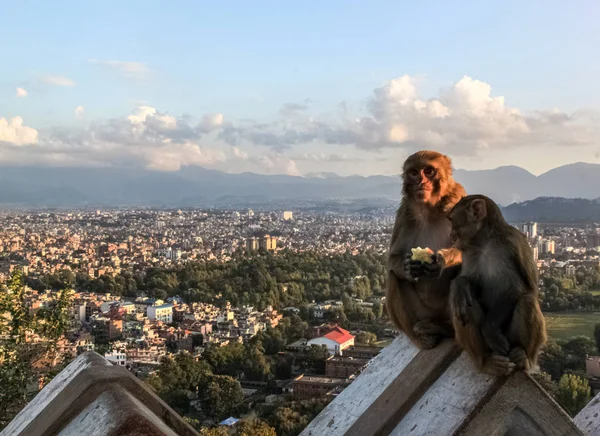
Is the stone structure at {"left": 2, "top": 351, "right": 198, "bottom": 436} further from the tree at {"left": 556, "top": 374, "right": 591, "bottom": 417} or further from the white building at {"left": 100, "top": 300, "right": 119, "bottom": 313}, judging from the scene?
the white building at {"left": 100, "top": 300, "right": 119, "bottom": 313}

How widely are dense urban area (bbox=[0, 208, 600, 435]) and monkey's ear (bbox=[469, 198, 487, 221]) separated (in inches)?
109

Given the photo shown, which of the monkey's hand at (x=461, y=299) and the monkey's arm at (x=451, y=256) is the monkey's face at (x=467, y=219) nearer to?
the monkey's hand at (x=461, y=299)

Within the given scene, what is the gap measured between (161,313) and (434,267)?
38680 millimetres

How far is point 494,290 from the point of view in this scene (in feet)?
6.37

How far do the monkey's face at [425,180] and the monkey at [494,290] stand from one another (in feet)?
1.76

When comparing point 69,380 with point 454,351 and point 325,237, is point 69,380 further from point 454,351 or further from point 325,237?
point 325,237

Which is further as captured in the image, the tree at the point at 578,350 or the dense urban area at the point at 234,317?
the tree at the point at 578,350

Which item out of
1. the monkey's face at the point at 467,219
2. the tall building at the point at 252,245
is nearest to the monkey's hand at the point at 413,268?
the monkey's face at the point at 467,219

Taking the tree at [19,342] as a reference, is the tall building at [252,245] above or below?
below

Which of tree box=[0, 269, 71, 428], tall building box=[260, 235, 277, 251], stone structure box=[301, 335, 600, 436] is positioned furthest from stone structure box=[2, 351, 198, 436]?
tall building box=[260, 235, 277, 251]

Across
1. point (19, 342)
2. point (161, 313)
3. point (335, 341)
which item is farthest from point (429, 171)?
point (161, 313)

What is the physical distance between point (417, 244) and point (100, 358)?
4.62 feet

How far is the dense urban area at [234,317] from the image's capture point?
10672 mm

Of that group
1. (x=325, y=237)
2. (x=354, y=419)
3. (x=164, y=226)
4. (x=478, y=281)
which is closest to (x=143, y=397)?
(x=354, y=419)
